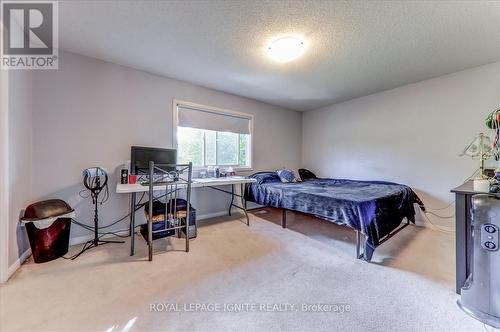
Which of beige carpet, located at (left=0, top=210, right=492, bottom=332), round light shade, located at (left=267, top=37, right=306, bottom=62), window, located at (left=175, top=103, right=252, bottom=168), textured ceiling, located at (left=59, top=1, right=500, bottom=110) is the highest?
textured ceiling, located at (left=59, top=1, right=500, bottom=110)

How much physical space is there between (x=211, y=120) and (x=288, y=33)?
205cm

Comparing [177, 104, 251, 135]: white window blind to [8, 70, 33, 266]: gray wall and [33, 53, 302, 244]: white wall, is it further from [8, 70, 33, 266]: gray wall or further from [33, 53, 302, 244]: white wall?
[8, 70, 33, 266]: gray wall

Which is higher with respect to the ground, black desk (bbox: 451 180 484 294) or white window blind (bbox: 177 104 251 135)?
white window blind (bbox: 177 104 251 135)

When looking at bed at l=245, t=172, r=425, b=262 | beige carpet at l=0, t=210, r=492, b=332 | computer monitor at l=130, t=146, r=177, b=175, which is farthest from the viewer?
computer monitor at l=130, t=146, r=177, b=175

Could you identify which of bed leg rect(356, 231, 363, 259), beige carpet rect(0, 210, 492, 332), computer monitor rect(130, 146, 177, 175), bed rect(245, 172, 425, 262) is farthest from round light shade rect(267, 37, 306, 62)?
beige carpet rect(0, 210, 492, 332)

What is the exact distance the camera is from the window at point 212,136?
A: 136 inches

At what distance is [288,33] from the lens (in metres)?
2.09

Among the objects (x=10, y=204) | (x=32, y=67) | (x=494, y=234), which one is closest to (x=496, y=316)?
(x=494, y=234)

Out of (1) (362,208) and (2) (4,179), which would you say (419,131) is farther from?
(2) (4,179)

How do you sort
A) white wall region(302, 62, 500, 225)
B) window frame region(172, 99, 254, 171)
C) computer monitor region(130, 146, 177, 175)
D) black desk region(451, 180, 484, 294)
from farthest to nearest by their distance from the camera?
1. window frame region(172, 99, 254, 171)
2. white wall region(302, 62, 500, 225)
3. computer monitor region(130, 146, 177, 175)
4. black desk region(451, 180, 484, 294)

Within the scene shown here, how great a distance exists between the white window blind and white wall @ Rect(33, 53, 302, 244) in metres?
0.18

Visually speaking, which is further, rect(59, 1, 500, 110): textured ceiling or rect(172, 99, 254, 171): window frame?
rect(172, 99, 254, 171): window frame

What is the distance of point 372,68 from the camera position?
2.86 metres

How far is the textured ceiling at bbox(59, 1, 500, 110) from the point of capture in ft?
5.76
